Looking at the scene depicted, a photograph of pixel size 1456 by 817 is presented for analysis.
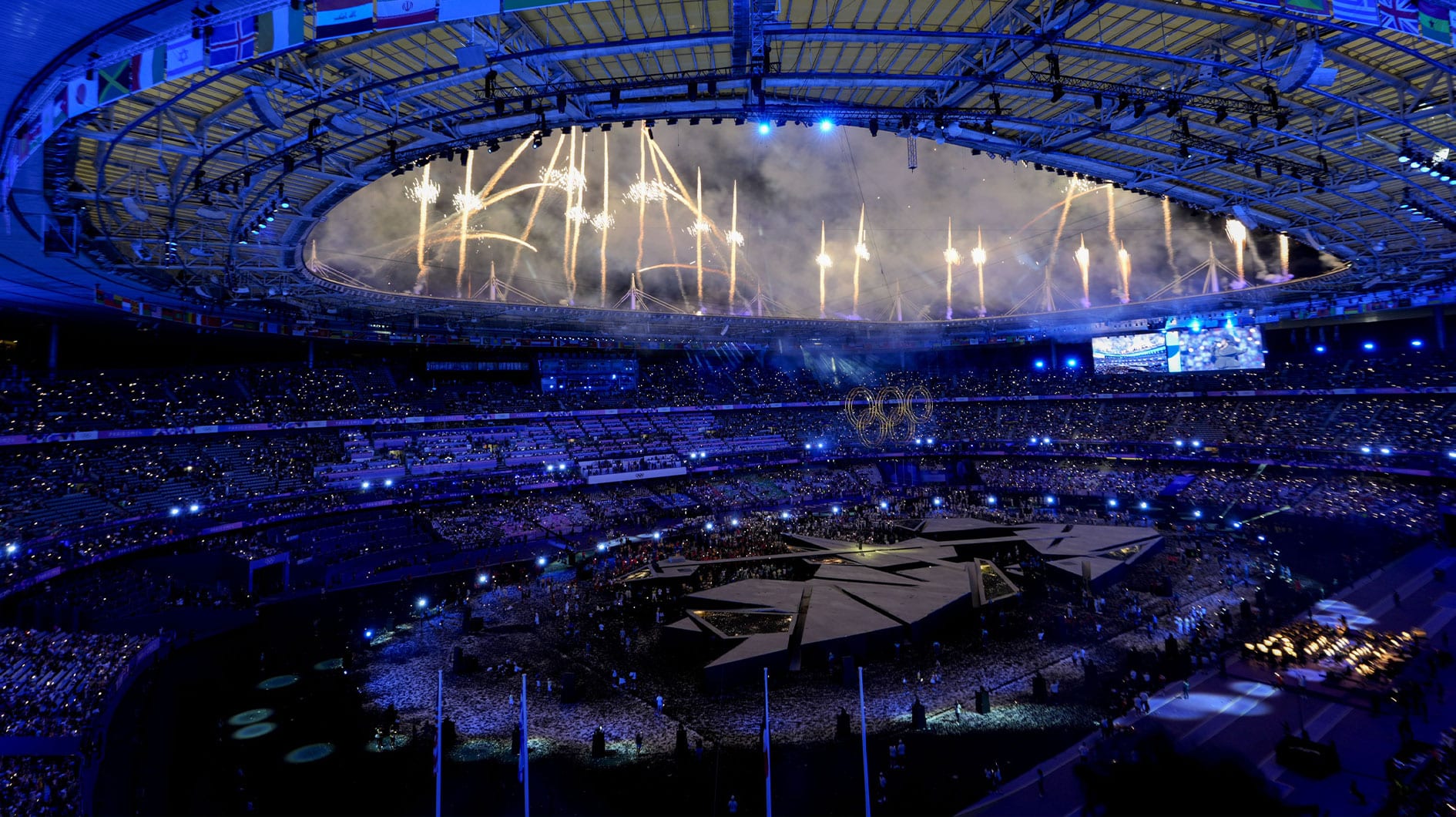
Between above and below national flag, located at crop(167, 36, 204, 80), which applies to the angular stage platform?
below

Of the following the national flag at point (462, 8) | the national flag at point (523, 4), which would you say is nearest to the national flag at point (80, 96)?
the national flag at point (462, 8)

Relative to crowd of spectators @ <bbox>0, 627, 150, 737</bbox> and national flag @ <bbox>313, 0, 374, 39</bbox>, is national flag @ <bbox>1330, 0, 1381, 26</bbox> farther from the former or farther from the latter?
crowd of spectators @ <bbox>0, 627, 150, 737</bbox>

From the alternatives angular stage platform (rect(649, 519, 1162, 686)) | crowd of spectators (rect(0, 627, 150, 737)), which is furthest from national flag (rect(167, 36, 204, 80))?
angular stage platform (rect(649, 519, 1162, 686))

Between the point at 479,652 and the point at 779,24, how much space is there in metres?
20.4

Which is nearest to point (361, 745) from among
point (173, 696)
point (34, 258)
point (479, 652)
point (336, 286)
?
point (479, 652)

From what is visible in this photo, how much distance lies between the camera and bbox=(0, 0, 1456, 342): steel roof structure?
12.9 meters

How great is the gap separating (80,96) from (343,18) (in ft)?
18.8

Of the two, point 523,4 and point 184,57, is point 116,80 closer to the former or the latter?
point 184,57

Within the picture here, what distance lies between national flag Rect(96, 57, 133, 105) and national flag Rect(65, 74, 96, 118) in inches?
10.6

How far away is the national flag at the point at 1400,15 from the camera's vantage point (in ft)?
35.8

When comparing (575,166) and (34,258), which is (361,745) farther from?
(575,166)

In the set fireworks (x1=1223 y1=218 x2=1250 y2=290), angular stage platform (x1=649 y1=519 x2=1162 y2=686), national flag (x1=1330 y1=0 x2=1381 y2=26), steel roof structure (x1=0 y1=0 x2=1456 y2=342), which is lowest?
angular stage platform (x1=649 y1=519 x2=1162 y2=686)

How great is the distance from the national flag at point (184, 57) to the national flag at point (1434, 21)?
1978cm

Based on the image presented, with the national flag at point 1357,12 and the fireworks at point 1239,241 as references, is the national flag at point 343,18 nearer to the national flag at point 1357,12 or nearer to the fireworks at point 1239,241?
the national flag at point 1357,12
